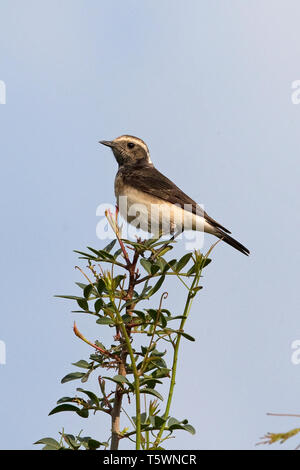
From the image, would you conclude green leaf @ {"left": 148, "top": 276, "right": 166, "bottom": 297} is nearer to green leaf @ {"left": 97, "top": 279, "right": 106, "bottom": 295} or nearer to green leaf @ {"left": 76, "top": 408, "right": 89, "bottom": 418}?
green leaf @ {"left": 97, "top": 279, "right": 106, "bottom": 295}

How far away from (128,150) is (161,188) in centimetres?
146

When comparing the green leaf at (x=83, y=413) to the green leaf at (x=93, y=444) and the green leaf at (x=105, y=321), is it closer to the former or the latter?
the green leaf at (x=93, y=444)

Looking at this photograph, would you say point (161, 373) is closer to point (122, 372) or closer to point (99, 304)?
point (122, 372)

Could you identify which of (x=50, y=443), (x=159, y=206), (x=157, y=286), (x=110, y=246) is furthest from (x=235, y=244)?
(x=50, y=443)

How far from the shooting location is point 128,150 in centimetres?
1005

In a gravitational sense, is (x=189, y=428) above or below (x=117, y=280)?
below

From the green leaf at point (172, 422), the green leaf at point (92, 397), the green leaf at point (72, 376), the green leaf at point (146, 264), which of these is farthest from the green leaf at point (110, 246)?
the green leaf at point (172, 422)

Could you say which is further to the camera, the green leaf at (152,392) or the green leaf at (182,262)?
the green leaf at (182,262)

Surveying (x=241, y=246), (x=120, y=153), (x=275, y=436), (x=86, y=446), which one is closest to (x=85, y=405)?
(x=86, y=446)

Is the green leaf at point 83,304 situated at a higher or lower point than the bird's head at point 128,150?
lower

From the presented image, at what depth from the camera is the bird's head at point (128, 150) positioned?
395 inches

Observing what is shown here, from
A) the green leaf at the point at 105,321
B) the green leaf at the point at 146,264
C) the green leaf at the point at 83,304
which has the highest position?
the green leaf at the point at 146,264

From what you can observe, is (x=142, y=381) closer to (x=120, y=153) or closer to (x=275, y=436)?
(x=275, y=436)

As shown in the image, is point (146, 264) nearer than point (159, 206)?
Yes
